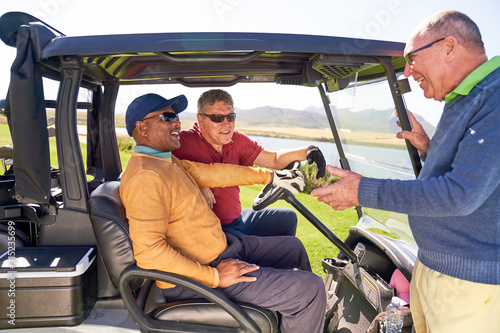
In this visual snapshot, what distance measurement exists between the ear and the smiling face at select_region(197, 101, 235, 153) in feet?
4.87

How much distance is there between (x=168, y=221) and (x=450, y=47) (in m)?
1.44

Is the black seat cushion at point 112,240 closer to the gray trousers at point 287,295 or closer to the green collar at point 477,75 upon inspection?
the gray trousers at point 287,295

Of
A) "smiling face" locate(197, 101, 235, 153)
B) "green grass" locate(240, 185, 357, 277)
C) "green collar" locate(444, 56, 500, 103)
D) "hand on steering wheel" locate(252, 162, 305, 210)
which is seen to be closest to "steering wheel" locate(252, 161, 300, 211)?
"hand on steering wheel" locate(252, 162, 305, 210)

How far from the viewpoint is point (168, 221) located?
183 cm

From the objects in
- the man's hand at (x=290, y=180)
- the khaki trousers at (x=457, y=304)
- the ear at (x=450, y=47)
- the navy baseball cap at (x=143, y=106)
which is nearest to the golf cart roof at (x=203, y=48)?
the navy baseball cap at (x=143, y=106)

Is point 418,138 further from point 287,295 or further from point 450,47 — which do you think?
point 287,295

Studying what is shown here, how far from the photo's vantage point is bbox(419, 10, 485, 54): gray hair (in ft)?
4.35

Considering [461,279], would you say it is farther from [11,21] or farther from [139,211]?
[11,21]

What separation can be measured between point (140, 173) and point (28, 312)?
2.71 feet

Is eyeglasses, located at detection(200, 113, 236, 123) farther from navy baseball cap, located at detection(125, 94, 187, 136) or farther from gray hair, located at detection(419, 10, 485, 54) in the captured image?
gray hair, located at detection(419, 10, 485, 54)

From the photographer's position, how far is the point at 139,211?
1699 millimetres

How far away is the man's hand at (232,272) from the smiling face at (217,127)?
3.22 feet

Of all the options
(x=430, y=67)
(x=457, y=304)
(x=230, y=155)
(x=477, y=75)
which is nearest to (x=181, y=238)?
(x=230, y=155)

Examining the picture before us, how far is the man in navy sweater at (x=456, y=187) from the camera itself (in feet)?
4.03
